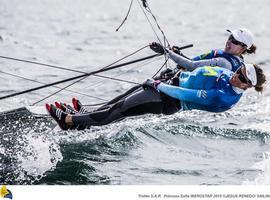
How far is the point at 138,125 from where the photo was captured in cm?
804

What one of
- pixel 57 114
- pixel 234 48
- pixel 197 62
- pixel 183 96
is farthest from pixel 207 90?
pixel 57 114

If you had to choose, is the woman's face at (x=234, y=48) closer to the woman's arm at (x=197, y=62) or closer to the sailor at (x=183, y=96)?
the woman's arm at (x=197, y=62)

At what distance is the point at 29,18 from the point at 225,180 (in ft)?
50.3

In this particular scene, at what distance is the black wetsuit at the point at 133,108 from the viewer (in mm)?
7172

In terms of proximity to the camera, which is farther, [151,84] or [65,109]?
[65,109]

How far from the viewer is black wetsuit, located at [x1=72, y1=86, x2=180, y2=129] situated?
7172mm

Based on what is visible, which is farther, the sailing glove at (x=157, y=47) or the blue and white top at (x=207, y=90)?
the sailing glove at (x=157, y=47)

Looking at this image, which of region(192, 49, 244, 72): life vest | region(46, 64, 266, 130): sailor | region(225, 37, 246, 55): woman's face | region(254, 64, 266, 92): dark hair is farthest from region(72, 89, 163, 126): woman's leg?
region(254, 64, 266, 92): dark hair

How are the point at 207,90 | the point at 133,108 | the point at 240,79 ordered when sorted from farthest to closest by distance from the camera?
the point at 133,108, the point at 207,90, the point at 240,79

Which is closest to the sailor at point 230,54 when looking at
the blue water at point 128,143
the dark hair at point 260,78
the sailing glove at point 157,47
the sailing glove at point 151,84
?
the sailing glove at point 157,47

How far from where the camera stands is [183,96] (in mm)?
6824

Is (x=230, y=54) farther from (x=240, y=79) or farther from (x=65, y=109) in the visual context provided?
(x=65, y=109)

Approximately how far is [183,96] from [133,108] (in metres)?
0.66
